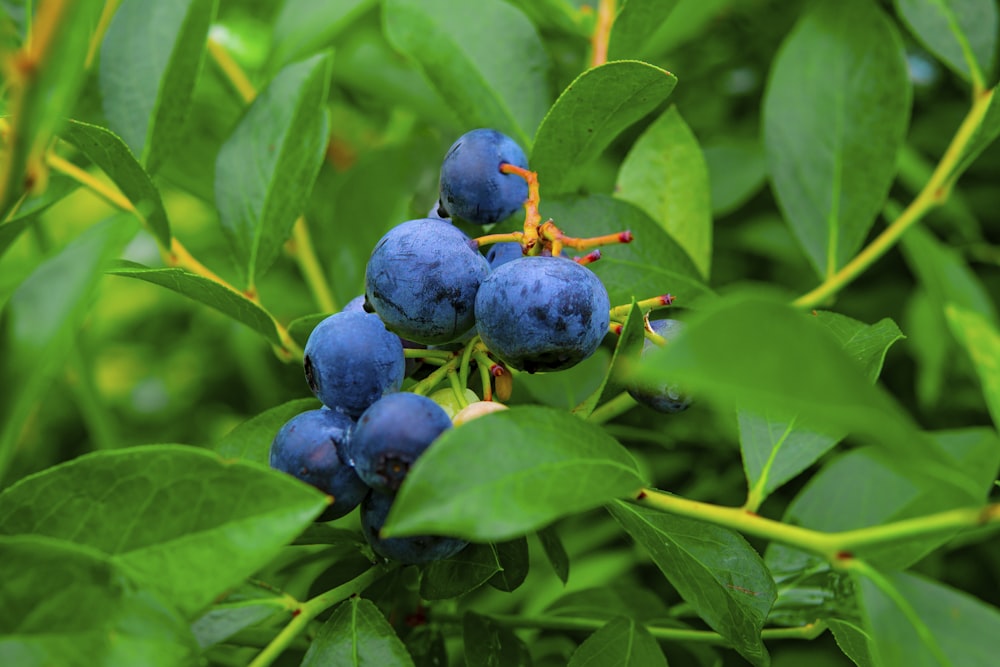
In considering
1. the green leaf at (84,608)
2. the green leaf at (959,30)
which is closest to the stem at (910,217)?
the green leaf at (959,30)

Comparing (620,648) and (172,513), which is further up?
(172,513)

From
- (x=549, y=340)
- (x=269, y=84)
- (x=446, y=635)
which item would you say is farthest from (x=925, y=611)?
(x=269, y=84)

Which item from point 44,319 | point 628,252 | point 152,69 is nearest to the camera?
point 44,319

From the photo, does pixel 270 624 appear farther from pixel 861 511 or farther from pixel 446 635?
pixel 861 511

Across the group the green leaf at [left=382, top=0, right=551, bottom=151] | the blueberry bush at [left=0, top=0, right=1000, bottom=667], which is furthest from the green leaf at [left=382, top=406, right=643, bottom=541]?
the green leaf at [left=382, top=0, right=551, bottom=151]

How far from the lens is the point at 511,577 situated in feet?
3.24

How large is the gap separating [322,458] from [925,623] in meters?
0.53

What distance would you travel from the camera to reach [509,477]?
694 mm

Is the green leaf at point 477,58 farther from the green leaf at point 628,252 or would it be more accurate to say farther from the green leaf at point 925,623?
the green leaf at point 925,623

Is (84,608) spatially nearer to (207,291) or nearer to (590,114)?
(207,291)

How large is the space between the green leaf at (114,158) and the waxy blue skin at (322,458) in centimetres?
31

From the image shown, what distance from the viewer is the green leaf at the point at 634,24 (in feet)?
4.20

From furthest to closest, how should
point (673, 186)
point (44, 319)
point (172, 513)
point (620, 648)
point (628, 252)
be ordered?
point (673, 186) → point (628, 252) → point (620, 648) → point (172, 513) → point (44, 319)

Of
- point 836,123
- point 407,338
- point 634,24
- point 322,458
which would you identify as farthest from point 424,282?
point 836,123
